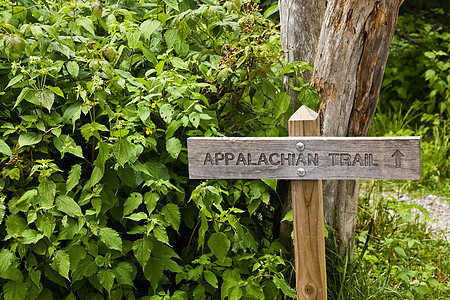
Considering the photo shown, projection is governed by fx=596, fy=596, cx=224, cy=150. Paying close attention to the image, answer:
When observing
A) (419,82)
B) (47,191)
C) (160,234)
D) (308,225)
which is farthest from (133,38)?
(419,82)

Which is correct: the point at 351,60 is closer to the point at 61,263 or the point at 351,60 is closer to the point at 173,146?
the point at 173,146

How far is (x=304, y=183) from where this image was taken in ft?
8.12

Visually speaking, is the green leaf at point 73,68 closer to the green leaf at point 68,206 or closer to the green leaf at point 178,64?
the green leaf at point 178,64

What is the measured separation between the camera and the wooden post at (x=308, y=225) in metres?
2.46

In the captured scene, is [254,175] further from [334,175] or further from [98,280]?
[98,280]

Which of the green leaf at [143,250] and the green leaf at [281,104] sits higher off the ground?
the green leaf at [281,104]

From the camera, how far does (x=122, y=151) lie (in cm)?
287

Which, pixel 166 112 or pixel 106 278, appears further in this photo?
pixel 166 112

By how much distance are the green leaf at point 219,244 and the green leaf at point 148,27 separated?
113 centimetres

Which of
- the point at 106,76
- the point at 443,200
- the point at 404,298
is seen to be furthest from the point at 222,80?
the point at 443,200

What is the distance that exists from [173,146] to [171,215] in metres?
0.35

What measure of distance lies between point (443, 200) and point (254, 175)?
371cm

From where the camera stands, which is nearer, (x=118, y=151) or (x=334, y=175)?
(x=334, y=175)

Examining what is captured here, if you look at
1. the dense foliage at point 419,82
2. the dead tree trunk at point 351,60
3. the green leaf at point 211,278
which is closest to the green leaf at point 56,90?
the green leaf at point 211,278
